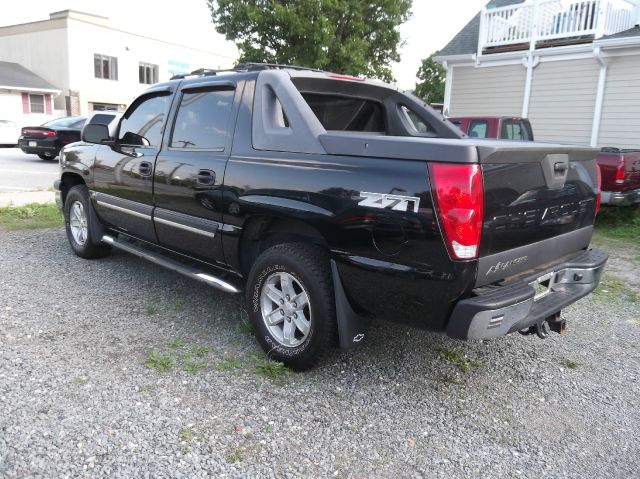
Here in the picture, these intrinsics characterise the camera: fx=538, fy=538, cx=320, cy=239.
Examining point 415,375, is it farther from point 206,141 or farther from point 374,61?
point 374,61

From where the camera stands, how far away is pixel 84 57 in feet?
113

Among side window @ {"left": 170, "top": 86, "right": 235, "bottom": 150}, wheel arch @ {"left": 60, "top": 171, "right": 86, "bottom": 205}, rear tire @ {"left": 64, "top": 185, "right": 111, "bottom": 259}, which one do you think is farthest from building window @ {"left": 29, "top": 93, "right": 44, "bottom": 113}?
side window @ {"left": 170, "top": 86, "right": 235, "bottom": 150}

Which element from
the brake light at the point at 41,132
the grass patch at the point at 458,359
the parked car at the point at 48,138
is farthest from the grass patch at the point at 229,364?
the brake light at the point at 41,132

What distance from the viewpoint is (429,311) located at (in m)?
2.74

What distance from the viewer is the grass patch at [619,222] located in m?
8.22

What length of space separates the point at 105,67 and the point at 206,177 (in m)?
37.0

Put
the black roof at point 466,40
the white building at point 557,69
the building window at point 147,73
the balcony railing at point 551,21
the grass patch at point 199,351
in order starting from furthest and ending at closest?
the building window at point 147,73 → the black roof at point 466,40 → the balcony railing at point 551,21 → the white building at point 557,69 → the grass patch at point 199,351

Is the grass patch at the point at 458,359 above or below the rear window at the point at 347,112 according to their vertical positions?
below

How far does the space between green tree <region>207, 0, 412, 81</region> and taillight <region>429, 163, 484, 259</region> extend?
15.4 m

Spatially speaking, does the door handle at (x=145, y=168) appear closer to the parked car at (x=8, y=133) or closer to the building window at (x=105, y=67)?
the parked car at (x=8, y=133)

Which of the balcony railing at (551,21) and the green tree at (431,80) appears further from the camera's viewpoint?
the green tree at (431,80)

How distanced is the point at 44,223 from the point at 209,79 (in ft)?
15.7

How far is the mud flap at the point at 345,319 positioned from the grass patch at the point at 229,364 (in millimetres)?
785

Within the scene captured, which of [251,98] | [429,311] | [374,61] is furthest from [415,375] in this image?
[374,61]
